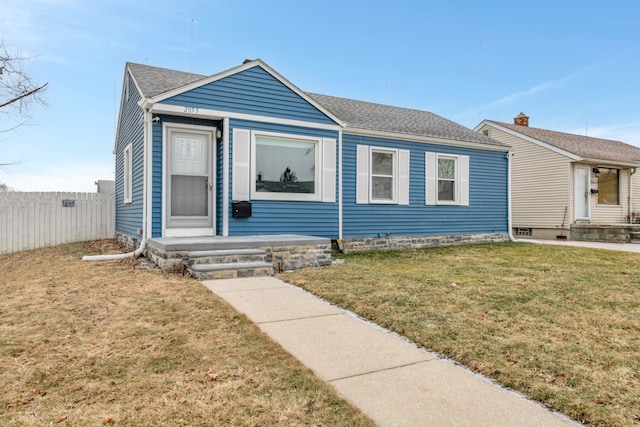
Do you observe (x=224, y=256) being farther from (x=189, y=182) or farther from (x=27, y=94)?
(x=27, y=94)

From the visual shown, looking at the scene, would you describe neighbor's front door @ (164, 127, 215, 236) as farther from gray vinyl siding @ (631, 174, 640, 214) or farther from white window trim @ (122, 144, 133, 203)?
gray vinyl siding @ (631, 174, 640, 214)

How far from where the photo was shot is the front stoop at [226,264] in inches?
217

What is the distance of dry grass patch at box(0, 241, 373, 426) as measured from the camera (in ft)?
6.57

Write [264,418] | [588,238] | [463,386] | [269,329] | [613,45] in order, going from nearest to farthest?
[264,418]
[463,386]
[269,329]
[588,238]
[613,45]

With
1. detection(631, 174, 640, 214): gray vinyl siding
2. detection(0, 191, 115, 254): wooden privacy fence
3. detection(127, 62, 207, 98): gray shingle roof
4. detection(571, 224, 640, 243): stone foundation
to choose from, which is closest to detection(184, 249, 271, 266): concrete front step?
detection(127, 62, 207, 98): gray shingle roof

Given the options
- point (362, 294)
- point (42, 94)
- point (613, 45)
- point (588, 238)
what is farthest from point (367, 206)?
point (613, 45)

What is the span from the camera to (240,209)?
7.81m

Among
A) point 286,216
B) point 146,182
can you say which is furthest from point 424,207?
point 146,182

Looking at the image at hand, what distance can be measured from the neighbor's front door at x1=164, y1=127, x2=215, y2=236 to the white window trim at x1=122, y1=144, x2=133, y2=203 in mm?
1998

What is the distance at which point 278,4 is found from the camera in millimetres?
11734

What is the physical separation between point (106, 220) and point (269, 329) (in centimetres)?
1028

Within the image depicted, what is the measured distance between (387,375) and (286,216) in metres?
6.17

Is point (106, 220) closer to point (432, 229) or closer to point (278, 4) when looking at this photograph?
point (278, 4)

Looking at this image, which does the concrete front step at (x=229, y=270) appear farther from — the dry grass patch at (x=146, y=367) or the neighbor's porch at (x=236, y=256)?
the dry grass patch at (x=146, y=367)
